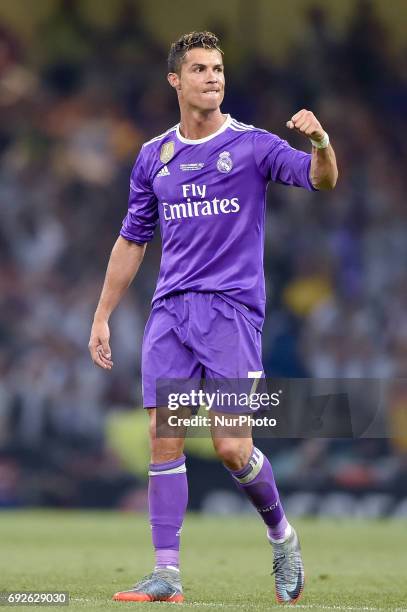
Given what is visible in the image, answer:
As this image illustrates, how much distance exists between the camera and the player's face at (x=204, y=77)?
5957 mm

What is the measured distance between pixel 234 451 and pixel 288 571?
0.62m

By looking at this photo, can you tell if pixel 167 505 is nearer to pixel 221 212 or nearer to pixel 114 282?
pixel 114 282

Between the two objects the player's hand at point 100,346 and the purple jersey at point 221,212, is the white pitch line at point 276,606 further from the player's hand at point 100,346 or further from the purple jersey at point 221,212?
the purple jersey at point 221,212

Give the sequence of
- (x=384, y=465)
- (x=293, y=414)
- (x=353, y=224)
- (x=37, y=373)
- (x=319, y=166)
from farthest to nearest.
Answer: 1. (x=353, y=224)
2. (x=37, y=373)
3. (x=384, y=465)
4. (x=293, y=414)
5. (x=319, y=166)

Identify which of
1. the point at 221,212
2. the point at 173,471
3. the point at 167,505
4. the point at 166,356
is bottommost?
the point at 167,505

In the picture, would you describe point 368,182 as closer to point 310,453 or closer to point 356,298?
point 356,298

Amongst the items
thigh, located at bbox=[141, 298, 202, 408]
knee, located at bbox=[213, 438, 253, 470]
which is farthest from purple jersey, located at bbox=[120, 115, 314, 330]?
knee, located at bbox=[213, 438, 253, 470]

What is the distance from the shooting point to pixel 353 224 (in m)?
15.2

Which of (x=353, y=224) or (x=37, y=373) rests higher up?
(x=353, y=224)

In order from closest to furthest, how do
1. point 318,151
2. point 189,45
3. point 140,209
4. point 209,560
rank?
point 318,151, point 189,45, point 140,209, point 209,560

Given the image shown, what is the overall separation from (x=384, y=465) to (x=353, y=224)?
313cm

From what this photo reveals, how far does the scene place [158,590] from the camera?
557cm

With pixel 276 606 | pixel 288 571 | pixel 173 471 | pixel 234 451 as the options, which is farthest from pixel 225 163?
pixel 276 606

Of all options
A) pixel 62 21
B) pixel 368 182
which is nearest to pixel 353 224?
pixel 368 182
